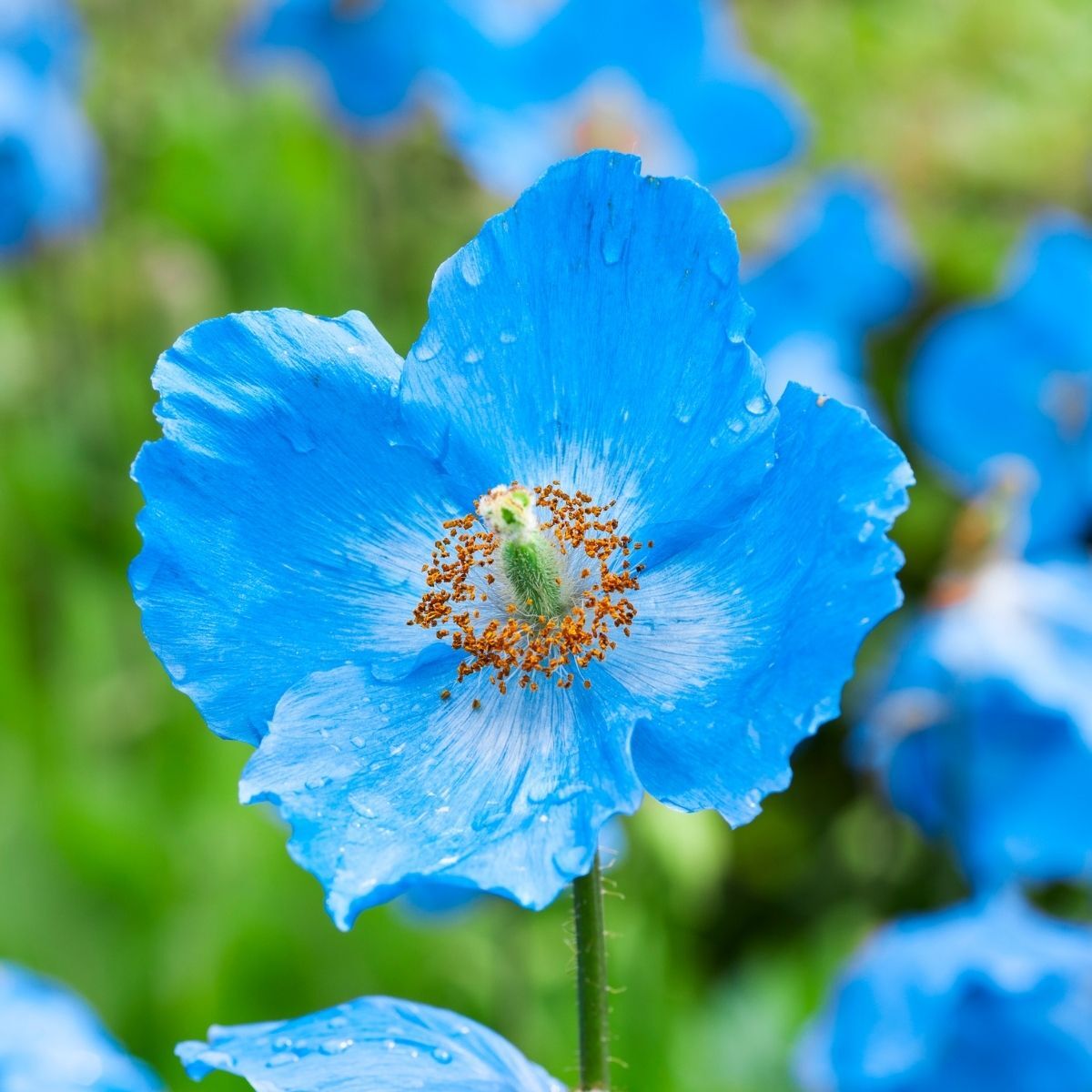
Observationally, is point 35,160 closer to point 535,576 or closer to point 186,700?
point 186,700

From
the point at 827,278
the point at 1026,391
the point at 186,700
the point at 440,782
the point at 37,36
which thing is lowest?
the point at 440,782

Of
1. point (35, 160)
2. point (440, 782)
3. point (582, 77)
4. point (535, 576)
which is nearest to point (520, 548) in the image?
point (535, 576)

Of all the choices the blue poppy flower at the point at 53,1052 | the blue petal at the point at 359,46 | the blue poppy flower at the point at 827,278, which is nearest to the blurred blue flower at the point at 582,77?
the blue petal at the point at 359,46

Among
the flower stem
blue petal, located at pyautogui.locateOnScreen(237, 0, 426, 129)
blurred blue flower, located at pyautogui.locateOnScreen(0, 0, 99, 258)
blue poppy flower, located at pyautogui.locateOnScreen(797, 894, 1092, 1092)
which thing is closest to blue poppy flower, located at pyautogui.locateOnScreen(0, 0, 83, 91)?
blurred blue flower, located at pyautogui.locateOnScreen(0, 0, 99, 258)

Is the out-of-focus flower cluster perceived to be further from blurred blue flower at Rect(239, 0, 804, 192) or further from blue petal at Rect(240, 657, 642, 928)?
blue petal at Rect(240, 657, 642, 928)

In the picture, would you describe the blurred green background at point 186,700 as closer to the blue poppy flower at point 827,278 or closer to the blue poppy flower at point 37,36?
the blue poppy flower at point 37,36

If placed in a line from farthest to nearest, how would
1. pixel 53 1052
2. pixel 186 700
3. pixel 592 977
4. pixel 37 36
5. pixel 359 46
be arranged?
pixel 359 46 < pixel 37 36 < pixel 186 700 < pixel 53 1052 < pixel 592 977
